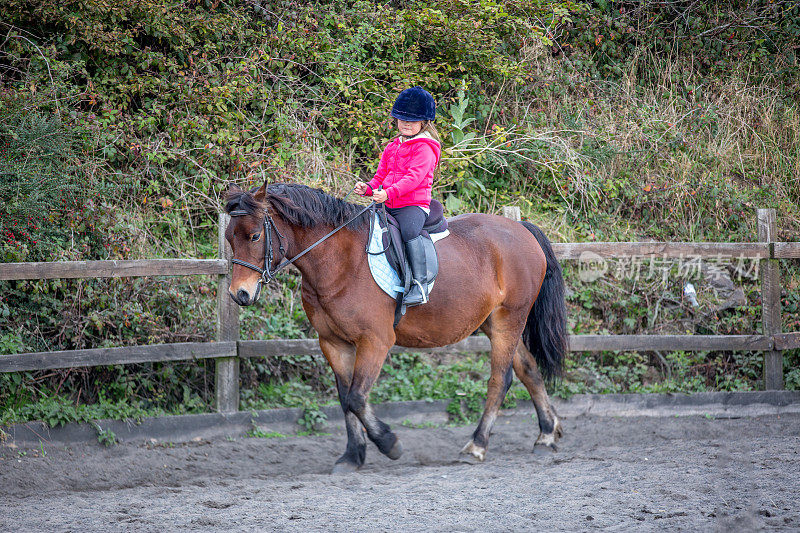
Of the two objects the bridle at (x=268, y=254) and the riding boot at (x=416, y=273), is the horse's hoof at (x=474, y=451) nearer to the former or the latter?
the riding boot at (x=416, y=273)

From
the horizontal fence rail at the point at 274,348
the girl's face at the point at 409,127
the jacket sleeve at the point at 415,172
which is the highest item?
the girl's face at the point at 409,127

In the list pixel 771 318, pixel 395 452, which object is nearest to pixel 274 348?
pixel 395 452

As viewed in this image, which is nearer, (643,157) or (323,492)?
(323,492)

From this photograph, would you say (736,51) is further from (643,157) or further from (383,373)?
(383,373)

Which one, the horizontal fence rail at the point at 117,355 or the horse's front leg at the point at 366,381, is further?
the horizontal fence rail at the point at 117,355

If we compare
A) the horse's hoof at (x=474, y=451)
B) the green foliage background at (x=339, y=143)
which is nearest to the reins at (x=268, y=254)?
the green foliage background at (x=339, y=143)

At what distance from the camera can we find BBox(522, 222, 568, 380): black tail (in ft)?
20.1

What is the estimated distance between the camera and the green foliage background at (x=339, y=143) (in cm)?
641

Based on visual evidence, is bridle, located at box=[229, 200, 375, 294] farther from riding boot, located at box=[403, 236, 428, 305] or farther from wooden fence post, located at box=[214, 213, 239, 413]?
wooden fence post, located at box=[214, 213, 239, 413]

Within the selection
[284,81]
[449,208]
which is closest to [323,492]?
[449,208]

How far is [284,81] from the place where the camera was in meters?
9.08

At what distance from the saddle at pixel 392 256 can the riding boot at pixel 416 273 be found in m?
0.04

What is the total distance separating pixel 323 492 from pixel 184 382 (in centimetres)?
256

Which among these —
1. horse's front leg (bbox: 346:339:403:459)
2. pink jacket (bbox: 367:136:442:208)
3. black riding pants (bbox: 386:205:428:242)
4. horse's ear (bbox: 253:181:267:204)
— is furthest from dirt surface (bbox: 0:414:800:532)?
pink jacket (bbox: 367:136:442:208)
